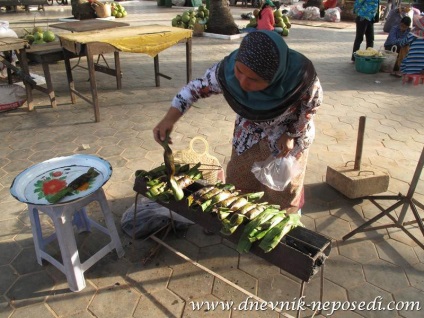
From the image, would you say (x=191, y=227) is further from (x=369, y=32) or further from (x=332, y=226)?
(x=369, y=32)

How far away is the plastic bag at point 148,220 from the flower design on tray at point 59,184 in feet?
2.20

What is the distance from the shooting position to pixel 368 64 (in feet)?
25.3

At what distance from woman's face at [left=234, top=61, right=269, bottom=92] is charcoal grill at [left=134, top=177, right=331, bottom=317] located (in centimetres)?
77

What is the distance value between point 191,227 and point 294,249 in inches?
56.8

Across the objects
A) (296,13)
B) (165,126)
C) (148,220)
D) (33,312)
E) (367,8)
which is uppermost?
(367,8)

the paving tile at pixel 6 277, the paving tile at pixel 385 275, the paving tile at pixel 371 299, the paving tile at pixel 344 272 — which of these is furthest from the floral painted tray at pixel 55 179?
the paving tile at pixel 385 275

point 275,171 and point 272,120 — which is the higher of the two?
point 272,120

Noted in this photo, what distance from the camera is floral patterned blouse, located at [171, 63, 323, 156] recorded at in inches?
80.0


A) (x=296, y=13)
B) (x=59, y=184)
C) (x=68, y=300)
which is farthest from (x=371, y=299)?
(x=296, y=13)

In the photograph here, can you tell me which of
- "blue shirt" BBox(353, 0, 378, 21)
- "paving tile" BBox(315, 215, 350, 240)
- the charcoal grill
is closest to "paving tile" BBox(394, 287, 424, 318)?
"paving tile" BBox(315, 215, 350, 240)

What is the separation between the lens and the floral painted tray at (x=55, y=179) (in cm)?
219

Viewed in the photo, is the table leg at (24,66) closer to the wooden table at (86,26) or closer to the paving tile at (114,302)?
the wooden table at (86,26)

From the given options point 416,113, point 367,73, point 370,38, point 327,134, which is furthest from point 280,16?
point 327,134

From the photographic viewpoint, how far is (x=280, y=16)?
38.5ft
